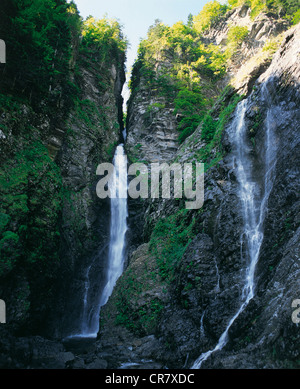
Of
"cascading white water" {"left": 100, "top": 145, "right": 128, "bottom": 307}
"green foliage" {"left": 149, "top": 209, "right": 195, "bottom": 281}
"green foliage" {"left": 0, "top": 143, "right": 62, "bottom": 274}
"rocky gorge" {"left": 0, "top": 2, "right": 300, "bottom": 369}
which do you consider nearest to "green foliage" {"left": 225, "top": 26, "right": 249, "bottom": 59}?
"rocky gorge" {"left": 0, "top": 2, "right": 300, "bottom": 369}

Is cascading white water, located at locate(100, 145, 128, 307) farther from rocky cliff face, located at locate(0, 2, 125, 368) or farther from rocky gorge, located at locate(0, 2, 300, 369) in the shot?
rocky cliff face, located at locate(0, 2, 125, 368)

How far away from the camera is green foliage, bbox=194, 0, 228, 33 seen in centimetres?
3547

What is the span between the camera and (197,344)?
8.10 m

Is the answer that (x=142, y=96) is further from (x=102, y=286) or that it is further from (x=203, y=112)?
(x=102, y=286)

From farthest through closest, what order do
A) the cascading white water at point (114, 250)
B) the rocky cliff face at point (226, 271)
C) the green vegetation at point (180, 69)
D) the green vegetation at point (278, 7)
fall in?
the green vegetation at point (278, 7), the green vegetation at point (180, 69), the cascading white water at point (114, 250), the rocky cliff face at point (226, 271)

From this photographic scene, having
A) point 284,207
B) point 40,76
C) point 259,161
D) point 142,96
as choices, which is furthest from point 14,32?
point 142,96

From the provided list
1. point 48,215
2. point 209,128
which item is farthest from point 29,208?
point 209,128

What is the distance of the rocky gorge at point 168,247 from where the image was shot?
24.0 feet

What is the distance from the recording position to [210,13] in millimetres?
35562

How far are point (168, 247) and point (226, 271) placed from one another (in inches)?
164

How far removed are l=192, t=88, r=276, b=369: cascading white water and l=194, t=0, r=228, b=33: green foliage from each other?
3115 cm

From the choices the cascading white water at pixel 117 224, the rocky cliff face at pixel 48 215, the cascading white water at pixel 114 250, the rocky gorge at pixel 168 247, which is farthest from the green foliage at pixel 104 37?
the cascading white water at pixel 117 224

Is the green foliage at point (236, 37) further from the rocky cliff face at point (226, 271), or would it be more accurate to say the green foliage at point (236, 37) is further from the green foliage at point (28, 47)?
the green foliage at point (28, 47)

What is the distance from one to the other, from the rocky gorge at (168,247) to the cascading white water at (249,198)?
0.29 feet
